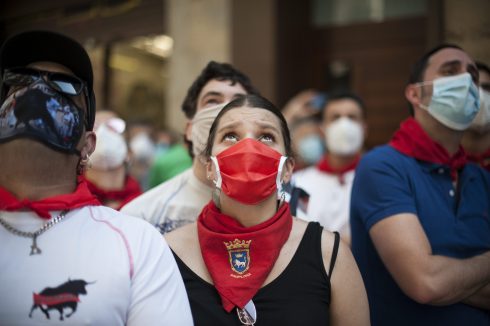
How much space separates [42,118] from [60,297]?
54 cm

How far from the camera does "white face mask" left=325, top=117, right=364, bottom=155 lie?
4.44 metres

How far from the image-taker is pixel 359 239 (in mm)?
2779

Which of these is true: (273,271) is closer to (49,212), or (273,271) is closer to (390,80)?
(49,212)

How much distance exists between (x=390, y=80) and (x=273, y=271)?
4774 millimetres

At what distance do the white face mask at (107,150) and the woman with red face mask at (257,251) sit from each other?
1802 mm

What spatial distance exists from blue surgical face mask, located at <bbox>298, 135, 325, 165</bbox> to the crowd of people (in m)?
1.76

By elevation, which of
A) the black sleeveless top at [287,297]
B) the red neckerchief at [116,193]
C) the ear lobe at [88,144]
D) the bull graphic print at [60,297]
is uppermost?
the ear lobe at [88,144]

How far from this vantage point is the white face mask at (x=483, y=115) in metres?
3.29

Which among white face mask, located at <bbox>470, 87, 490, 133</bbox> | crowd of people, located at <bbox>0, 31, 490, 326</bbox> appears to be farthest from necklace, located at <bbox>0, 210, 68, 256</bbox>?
white face mask, located at <bbox>470, 87, 490, 133</bbox>

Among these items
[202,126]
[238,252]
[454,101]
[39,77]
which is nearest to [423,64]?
[454,101]

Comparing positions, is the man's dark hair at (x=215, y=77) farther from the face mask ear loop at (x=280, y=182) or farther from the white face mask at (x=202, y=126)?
the face mask ear loop at (x=280, y=182)

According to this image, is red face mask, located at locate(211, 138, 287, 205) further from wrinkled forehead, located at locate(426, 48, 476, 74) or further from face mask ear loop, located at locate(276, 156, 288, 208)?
wrinkled forehead, located at locate(426, 48, 476, 74)

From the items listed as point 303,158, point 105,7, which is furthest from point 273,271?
point 105,7

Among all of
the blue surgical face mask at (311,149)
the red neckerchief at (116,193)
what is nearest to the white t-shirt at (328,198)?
the blue surgical face mask at (311,149)
